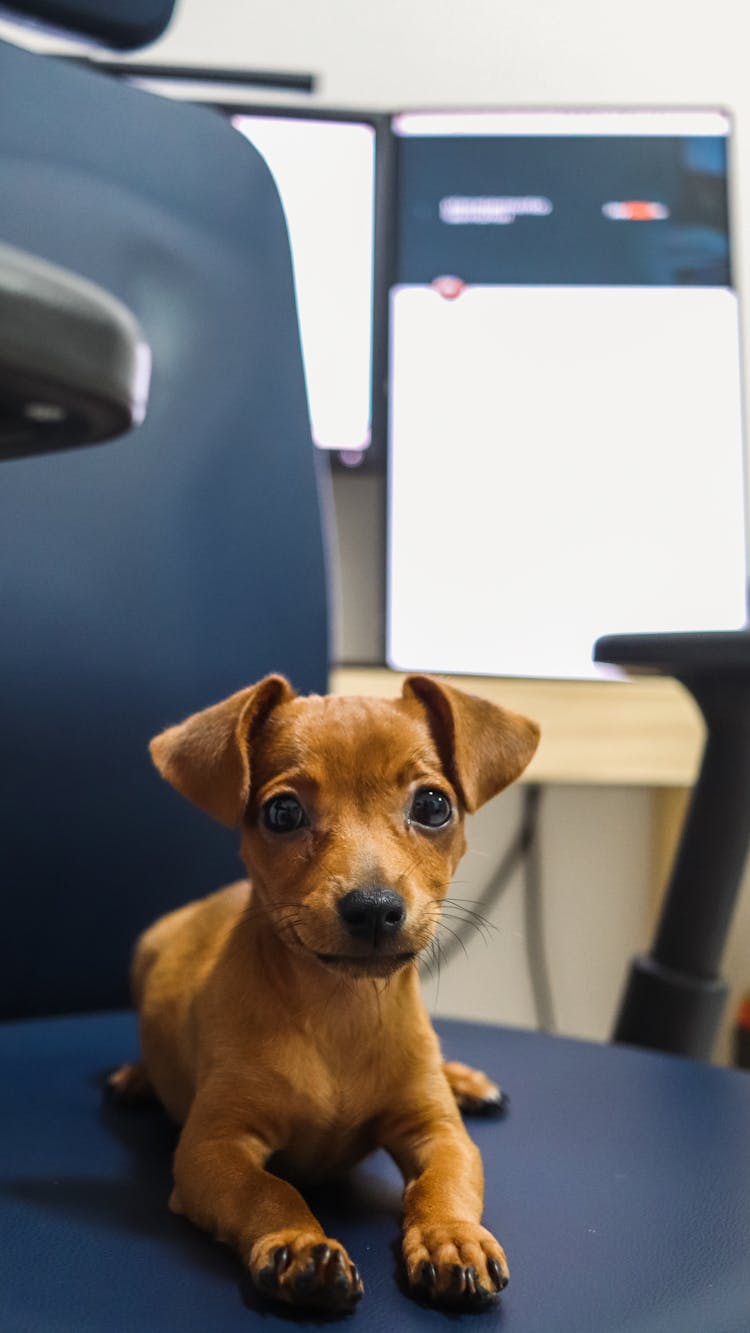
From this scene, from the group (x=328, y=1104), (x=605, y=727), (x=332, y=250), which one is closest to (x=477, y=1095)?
(x=328, y=1104)

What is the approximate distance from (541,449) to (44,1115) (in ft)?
3.63

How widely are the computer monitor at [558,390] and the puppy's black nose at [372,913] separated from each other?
1008mm

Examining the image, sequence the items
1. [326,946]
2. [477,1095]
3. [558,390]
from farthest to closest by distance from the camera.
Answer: [558,390] → [477,1095] → [326,946]

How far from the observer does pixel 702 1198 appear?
59 cm

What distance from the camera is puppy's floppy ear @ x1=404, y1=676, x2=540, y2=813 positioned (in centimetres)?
65

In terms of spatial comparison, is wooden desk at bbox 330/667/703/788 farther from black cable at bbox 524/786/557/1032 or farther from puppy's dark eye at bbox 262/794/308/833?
puppy's dark eye at bbox 262/794/308/833

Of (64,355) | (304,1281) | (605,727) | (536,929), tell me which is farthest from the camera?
(536,929)

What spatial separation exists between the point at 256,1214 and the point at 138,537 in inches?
22.2

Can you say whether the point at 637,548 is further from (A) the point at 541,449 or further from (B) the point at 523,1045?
(B) the point at 523,1045

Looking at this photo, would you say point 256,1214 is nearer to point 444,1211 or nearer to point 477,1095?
point 444,1211

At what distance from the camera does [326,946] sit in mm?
568

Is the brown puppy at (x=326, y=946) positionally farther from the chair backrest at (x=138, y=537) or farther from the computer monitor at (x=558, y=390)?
the computer monitor at (x=558, y=390)

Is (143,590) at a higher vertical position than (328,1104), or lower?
higher

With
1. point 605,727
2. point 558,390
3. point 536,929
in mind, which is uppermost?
point 558,390
